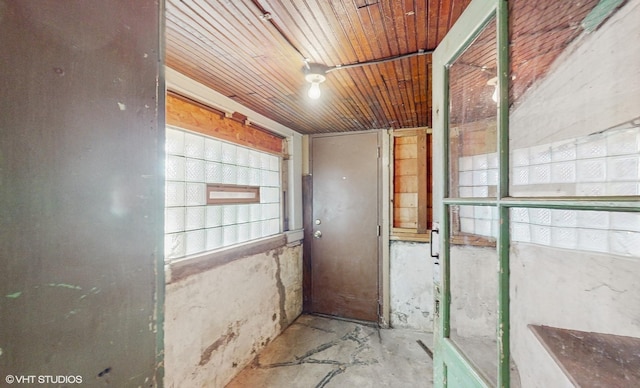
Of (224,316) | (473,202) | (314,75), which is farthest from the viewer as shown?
(224,316)

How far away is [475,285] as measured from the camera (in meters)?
0.94

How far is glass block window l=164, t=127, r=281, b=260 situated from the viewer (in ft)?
5.65

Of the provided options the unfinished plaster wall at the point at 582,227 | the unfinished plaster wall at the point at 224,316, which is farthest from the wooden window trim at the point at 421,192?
the unfinished plaster wall at the point at 582,227

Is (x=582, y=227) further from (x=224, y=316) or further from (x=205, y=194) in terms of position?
(x=224, y=316)

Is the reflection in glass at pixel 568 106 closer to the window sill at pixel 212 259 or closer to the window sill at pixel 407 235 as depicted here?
the window sill at pixel 212 259

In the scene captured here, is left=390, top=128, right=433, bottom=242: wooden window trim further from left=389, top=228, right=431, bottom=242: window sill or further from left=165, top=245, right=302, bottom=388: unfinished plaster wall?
left=165, top=245, right=302, bottom=388: unfinished plaster wall

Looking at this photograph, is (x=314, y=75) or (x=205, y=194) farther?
(x=205, y=194)

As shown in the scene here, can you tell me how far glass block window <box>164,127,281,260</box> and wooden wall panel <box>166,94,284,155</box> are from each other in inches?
2.2

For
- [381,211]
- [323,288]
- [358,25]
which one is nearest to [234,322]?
[323,288]

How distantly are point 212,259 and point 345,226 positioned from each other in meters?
1.58

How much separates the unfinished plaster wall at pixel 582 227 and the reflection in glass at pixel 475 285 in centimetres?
7

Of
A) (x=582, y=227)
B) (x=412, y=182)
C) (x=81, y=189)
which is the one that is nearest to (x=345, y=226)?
(x=412, y=182)

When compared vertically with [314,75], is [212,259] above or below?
below

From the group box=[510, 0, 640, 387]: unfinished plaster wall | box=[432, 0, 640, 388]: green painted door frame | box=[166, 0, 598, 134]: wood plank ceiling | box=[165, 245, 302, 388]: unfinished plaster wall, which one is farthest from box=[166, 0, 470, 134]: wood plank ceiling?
box=[165, 245, 302, 388]: unfinished plaster wall
